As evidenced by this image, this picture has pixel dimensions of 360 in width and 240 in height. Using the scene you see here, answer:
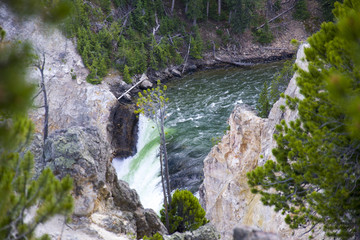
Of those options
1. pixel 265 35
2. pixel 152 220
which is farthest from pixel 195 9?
pixel 152 220

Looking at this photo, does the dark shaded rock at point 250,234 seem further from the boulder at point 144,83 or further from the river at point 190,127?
the boulder at point 144,83

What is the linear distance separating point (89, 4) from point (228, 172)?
31116mm

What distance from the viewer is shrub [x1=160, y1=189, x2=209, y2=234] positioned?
12984mm

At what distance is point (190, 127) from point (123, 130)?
5.68 metres

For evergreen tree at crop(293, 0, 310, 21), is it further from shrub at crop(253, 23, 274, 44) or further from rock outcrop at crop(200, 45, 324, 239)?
rock outcrop at crop(200, 45, 324, 239)

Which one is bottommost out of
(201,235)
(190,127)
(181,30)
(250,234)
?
(250,234)

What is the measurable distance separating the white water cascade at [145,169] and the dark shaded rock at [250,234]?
1303 cm

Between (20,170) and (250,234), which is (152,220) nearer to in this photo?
(20,170)

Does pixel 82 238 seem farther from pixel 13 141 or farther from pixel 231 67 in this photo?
pixel 231 67

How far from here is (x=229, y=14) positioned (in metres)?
44.7

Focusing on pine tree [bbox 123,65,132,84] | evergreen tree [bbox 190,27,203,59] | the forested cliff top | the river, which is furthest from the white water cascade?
evergreen tree [bbox 190,27,203,59]

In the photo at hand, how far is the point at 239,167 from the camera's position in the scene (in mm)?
13250

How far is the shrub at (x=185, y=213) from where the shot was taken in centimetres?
1298

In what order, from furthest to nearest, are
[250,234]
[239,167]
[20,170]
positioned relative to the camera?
[239,167] → [20,170] → [250,234]
